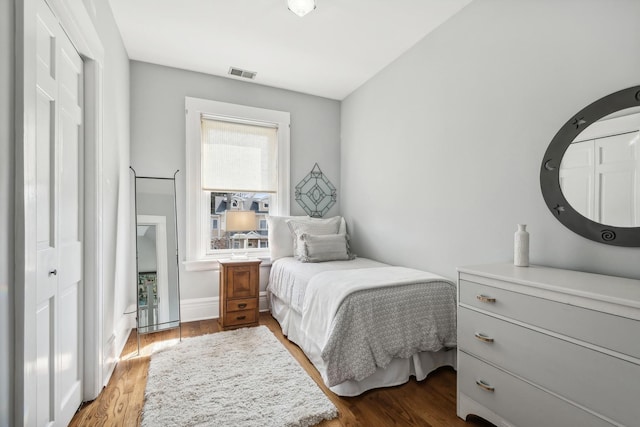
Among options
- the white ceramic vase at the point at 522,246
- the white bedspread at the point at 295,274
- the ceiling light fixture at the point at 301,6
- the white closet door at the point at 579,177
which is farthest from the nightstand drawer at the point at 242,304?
the white closet door at the point at 579,177

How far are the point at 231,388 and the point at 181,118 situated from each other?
274 cm

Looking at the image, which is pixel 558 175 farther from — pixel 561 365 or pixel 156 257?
pixel 156 257

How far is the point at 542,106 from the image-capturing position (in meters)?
1.84

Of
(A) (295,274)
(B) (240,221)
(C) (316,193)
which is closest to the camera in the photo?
(A) (295,274)

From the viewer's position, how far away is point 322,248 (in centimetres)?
316

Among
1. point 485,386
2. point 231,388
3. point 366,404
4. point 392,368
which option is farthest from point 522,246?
point 231,388

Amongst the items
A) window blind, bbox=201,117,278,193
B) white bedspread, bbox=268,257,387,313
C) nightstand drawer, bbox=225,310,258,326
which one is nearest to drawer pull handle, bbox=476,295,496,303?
white bedspread, bbox=268,257,387,313

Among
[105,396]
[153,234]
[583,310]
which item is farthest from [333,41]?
[105,396]

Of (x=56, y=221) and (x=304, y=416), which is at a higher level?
(x=56, y=221)

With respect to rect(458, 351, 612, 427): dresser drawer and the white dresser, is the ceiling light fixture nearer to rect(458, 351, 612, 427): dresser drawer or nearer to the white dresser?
the white dresser

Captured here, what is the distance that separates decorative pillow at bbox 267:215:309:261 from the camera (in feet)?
11.3

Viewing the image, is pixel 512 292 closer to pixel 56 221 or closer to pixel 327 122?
pixel 56 221

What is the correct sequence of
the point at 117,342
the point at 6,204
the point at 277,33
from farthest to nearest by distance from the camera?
the point at 277,33, the point at 117,342, the point at 6,204

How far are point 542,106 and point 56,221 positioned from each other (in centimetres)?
274
